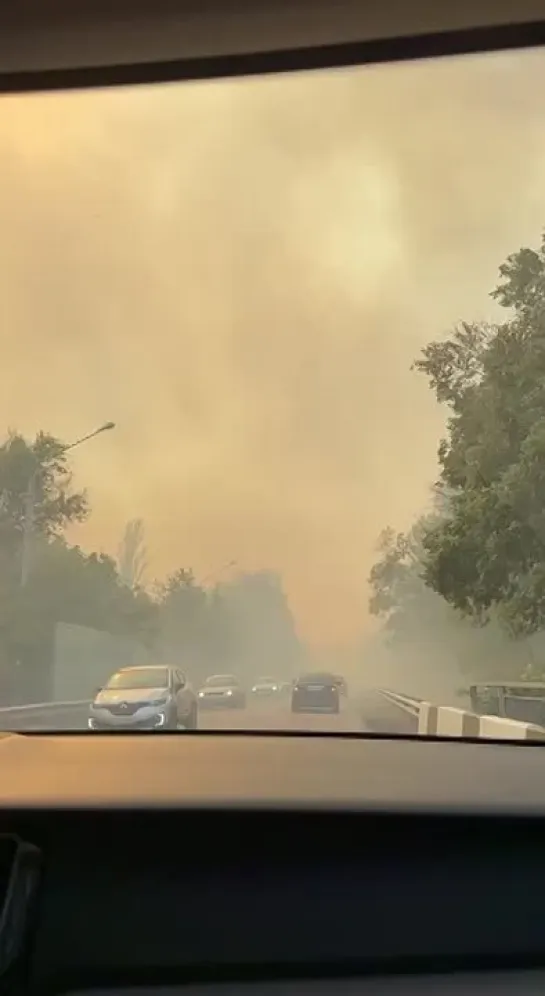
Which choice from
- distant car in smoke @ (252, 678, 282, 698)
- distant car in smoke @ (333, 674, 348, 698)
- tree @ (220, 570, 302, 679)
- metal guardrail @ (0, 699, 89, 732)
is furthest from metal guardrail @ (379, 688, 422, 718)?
metal guardrail @ (0, 699, 89, 732)

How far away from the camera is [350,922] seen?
6.21ft

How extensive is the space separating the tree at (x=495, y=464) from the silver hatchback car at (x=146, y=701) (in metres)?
2.02

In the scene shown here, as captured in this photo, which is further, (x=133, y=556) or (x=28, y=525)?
(x=133, y=556)

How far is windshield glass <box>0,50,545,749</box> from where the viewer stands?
565 centimetres

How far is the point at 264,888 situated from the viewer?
75.6 inches

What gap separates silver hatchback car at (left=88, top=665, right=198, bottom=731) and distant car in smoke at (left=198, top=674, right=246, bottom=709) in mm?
59

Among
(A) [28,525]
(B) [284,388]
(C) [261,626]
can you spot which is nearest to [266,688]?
(C) [261,626]

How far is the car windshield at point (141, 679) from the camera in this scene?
16.6 ft

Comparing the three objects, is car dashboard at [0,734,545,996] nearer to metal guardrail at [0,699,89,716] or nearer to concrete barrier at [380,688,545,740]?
concrete barrier at [380,688,545,740]

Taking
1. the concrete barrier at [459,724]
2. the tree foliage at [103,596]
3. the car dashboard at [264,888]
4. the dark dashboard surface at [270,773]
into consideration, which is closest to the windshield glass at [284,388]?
the tree foliage at [103,596]

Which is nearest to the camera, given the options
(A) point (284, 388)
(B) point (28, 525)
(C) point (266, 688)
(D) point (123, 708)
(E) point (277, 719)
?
(E) point (277, 719)

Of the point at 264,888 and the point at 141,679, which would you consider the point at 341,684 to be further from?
the point at 264,888

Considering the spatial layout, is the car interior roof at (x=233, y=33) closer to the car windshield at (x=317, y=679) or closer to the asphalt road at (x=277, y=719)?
the asphalt road at (x=277, y=719)

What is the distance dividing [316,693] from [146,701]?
0.76 m
